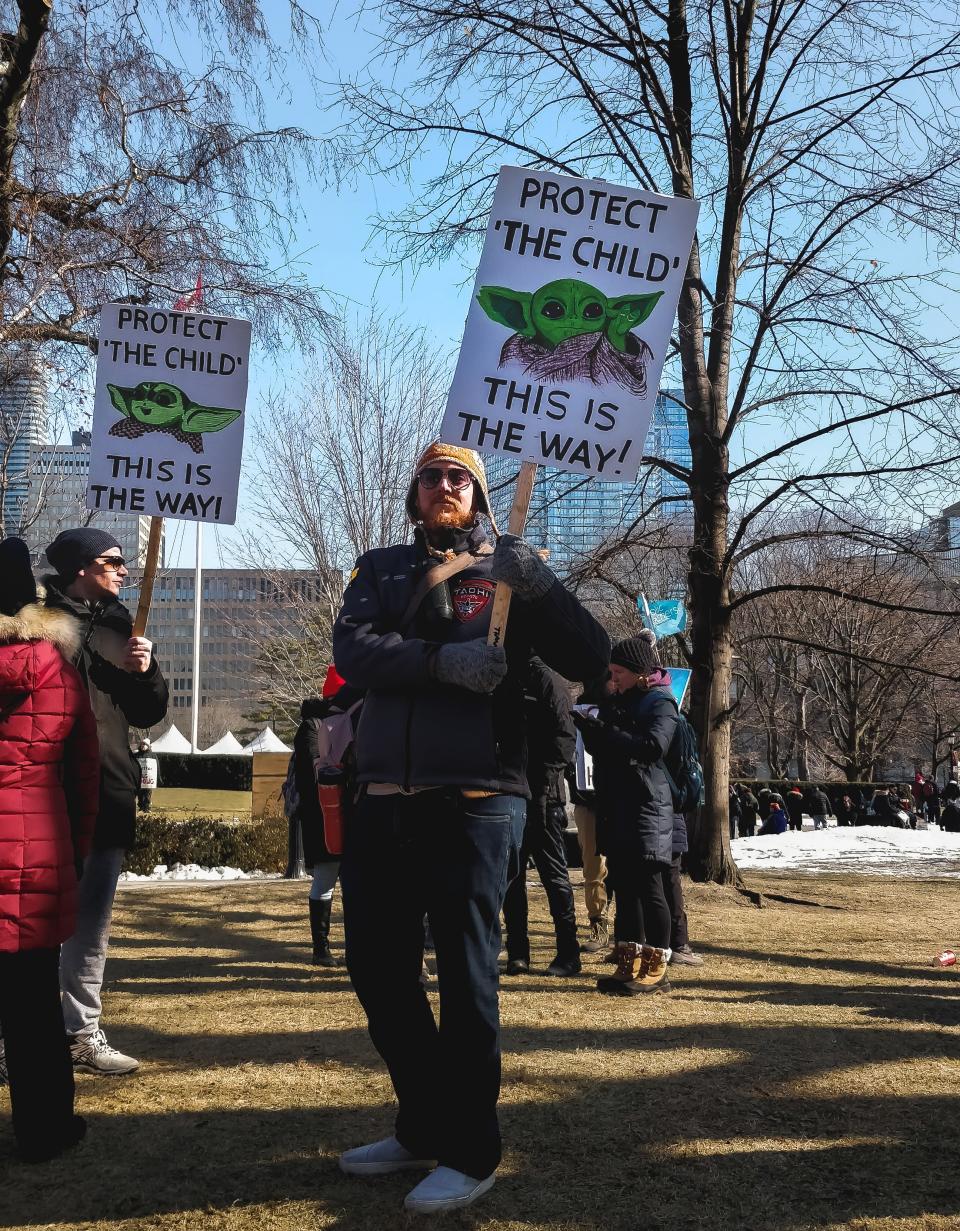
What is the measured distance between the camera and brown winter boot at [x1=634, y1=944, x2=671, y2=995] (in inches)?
253

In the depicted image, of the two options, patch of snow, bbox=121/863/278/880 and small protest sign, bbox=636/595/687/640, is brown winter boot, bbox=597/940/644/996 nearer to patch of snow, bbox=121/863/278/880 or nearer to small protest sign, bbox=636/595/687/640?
small protest sign, bbox=636/595/687/640

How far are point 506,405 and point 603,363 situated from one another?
0.35m

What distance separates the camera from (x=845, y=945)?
8711 millimetres

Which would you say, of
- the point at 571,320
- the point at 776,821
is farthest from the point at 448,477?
the point at 776,821

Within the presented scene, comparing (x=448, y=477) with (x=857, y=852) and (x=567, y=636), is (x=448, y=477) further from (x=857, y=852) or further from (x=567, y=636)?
(x=857, y=852)

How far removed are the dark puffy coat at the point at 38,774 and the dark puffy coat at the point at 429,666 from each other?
953 mm

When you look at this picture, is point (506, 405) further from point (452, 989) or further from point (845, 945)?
point (845, 945)

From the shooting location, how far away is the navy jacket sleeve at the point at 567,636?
334cm

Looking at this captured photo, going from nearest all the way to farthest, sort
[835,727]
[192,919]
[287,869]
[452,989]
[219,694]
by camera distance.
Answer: [452,989]
[192,919]
[287,869]
[835,727]
[219,694]

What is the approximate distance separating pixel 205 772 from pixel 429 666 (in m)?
53.2

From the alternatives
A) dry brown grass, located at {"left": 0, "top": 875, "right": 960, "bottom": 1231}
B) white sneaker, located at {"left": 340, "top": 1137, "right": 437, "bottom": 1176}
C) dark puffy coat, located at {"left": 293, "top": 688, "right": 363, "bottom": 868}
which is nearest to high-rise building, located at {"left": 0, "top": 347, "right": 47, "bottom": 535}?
dark puffy coat, located at {"left": 293, "top": 688, "right": 363, "bottom": 868}

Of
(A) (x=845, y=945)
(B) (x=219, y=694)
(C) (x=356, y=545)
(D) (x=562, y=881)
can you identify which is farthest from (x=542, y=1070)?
(B) (x=219, y=694)

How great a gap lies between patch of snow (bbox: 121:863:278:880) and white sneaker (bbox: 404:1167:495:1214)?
11.5 m

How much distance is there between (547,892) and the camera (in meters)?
7.09
